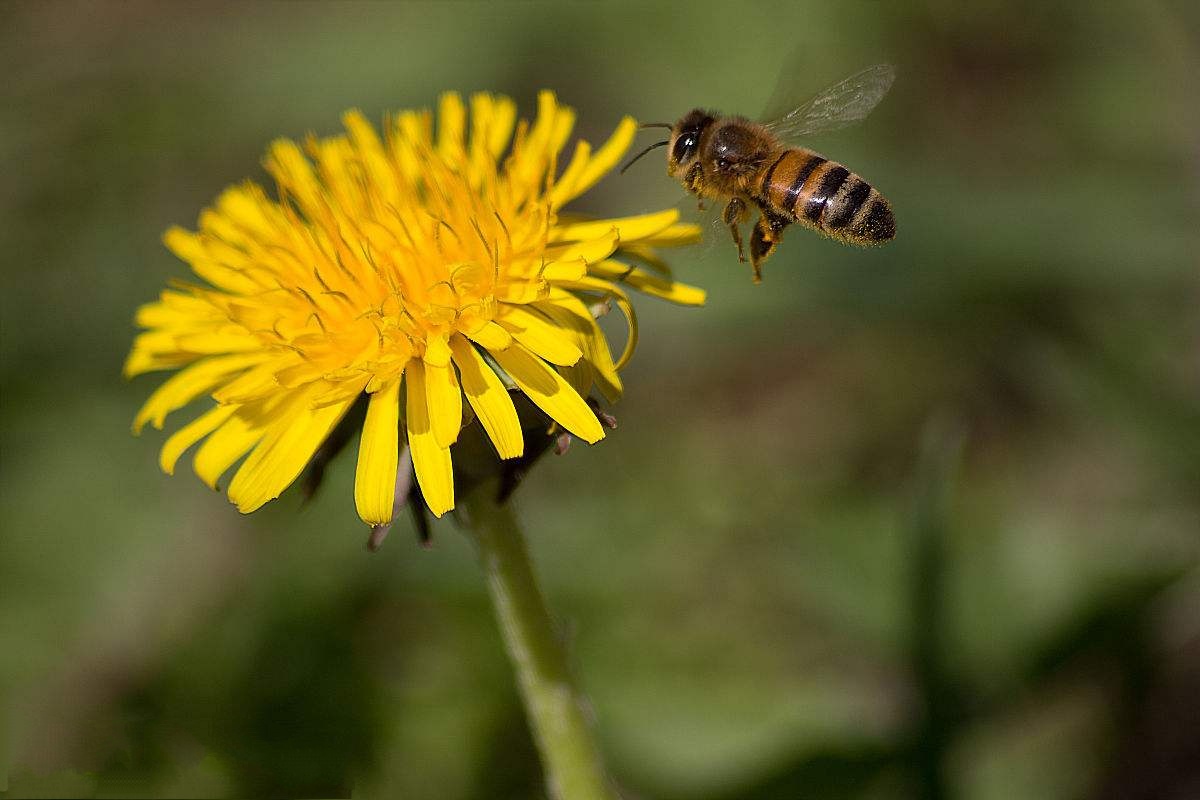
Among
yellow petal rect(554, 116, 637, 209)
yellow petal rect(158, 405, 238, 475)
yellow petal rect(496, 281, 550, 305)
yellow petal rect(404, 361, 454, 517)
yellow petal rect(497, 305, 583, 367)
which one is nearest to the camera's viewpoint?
yellow petal rect(404, 361, 454, 517)

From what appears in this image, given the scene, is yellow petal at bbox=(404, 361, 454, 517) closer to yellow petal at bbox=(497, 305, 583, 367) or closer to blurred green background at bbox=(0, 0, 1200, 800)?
yellow petal at bbox=(497, 305, 583, 367)

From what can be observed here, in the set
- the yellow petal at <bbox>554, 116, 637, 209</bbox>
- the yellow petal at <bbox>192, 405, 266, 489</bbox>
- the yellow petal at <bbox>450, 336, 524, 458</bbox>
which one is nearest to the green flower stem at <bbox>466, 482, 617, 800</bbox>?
the yellow petal at <bbox>450, 336, 524, 458</bbox>

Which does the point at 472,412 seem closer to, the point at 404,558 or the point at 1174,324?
the point at 404,558

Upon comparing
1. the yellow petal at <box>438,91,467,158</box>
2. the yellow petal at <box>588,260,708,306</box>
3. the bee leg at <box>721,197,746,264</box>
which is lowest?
the yellow petal at <box>588,260,708,306</box>

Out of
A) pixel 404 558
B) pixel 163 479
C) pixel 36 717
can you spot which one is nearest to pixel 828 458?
pixel 404 558

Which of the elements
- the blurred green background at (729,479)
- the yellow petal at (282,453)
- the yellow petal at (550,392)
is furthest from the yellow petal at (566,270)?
the yellow petal at (282,453)

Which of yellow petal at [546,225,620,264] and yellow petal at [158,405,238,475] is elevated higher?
yellow petal at [546,225,620,264]

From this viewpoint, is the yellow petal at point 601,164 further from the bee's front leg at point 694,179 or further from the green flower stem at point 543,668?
the green flower stem at point 543,668

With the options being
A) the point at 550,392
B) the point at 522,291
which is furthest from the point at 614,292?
the point at 550,392
